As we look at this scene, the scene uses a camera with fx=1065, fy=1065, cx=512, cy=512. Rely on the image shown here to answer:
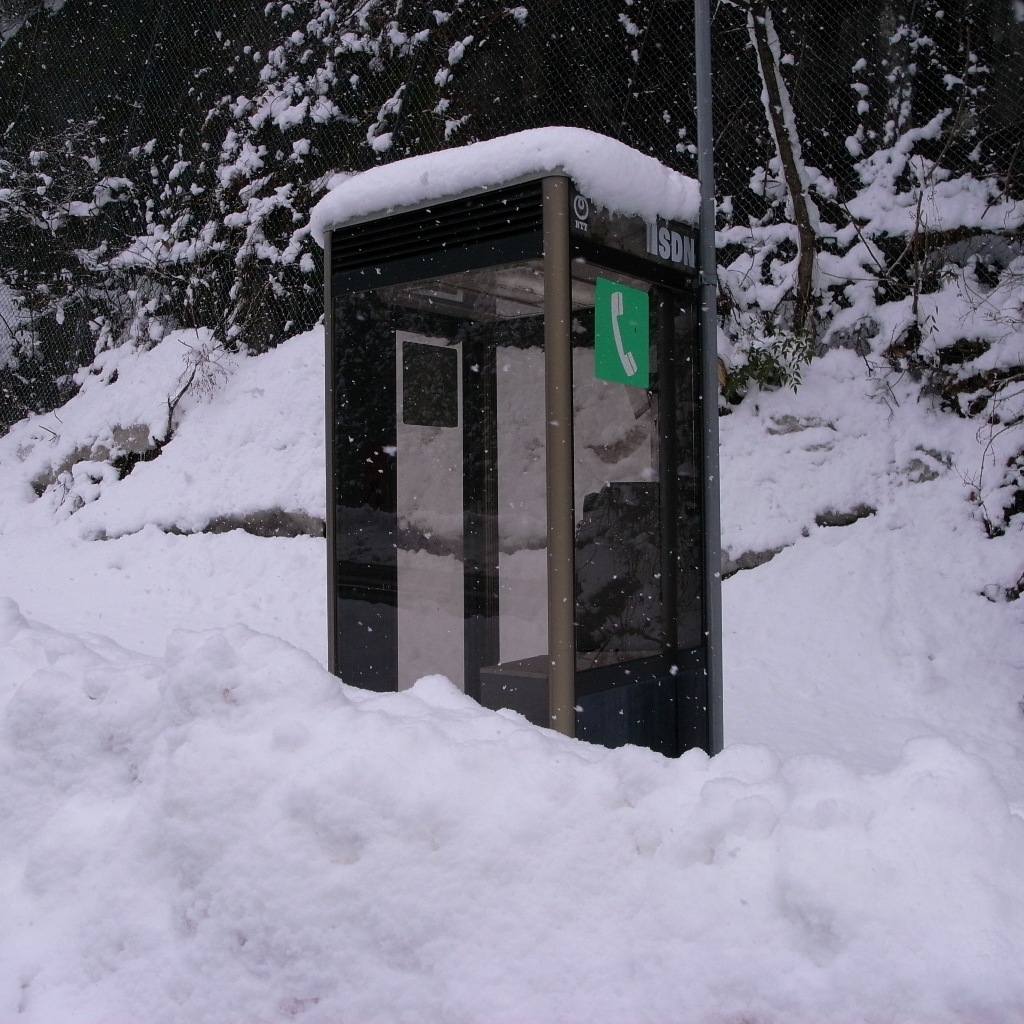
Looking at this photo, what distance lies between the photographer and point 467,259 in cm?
347

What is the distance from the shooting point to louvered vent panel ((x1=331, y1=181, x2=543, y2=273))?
10.9 feet

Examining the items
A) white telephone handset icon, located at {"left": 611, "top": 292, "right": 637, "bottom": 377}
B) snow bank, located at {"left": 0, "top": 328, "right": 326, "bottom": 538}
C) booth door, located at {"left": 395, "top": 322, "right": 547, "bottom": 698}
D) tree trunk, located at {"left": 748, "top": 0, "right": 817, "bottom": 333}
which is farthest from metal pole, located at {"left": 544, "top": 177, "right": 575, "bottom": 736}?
snow bank, located at {"left": 0, "top": 328, "right": 326, "bottom": 538}

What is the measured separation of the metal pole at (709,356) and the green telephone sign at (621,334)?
219mm

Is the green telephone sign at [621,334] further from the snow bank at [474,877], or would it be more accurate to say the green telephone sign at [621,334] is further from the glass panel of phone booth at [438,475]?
the snow bank at [474,877]

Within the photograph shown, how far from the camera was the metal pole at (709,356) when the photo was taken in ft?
12.0

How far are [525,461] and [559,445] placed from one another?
537 millimetres

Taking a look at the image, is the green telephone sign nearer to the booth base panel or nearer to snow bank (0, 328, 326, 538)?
the booth base panel

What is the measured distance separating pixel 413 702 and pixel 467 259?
1726 millimetres

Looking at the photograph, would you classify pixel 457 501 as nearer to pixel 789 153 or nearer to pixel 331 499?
pixel 331 499

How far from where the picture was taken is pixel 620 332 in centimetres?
354

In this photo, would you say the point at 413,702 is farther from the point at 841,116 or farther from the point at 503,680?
the point at 841,116

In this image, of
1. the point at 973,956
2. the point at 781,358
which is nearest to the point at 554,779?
the point at 973,956

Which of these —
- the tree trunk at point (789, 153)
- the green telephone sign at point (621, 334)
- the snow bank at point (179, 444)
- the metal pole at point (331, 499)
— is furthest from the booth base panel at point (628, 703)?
the snow bank at point (179, 444)

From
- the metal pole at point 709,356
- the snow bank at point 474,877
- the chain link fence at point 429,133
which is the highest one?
the chain link fence at point 429,133
